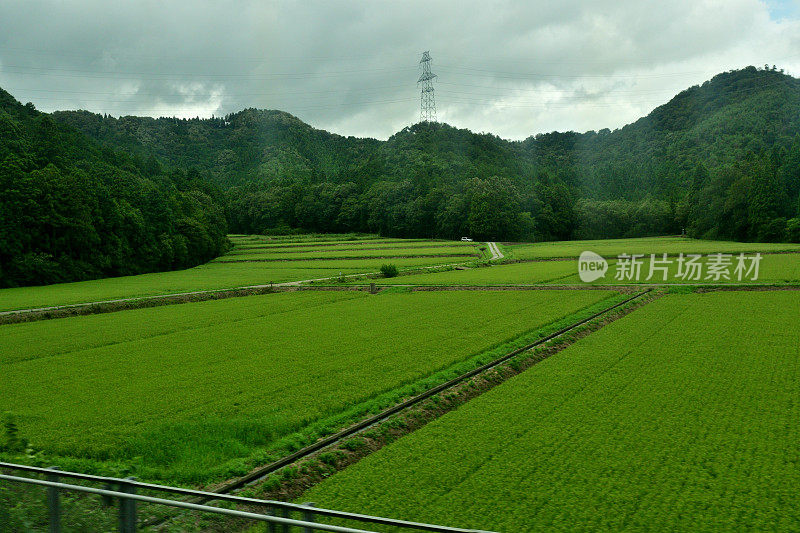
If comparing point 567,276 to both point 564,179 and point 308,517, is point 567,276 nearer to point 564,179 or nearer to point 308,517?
point 308,517

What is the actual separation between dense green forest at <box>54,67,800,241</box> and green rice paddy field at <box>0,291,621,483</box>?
269 ft

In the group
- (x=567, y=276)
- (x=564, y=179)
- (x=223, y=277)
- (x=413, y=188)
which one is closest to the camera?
(x=567, y=276)

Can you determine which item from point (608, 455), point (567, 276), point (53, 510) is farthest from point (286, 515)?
point (567, 276)

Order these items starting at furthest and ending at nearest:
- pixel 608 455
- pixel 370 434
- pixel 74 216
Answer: pixel 74 216
pixel 370 434
pixel 608 455

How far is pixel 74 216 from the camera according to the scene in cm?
6009

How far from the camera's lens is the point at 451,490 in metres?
8.80

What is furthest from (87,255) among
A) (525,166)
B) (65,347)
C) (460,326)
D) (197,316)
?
(525,166)

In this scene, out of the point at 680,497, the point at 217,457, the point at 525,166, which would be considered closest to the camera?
the point at 680,497

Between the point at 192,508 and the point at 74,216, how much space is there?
64.6 metres

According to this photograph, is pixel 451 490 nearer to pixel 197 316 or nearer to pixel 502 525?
pixel 502 525

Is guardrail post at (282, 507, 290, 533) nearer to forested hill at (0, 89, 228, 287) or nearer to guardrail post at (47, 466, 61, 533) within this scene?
guardrail post at (47, 466, 61, 533)

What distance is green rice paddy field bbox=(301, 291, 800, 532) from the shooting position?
26.2 feet

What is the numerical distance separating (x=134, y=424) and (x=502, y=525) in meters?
8.86

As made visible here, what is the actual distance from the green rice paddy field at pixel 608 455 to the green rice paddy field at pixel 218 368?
279cm
